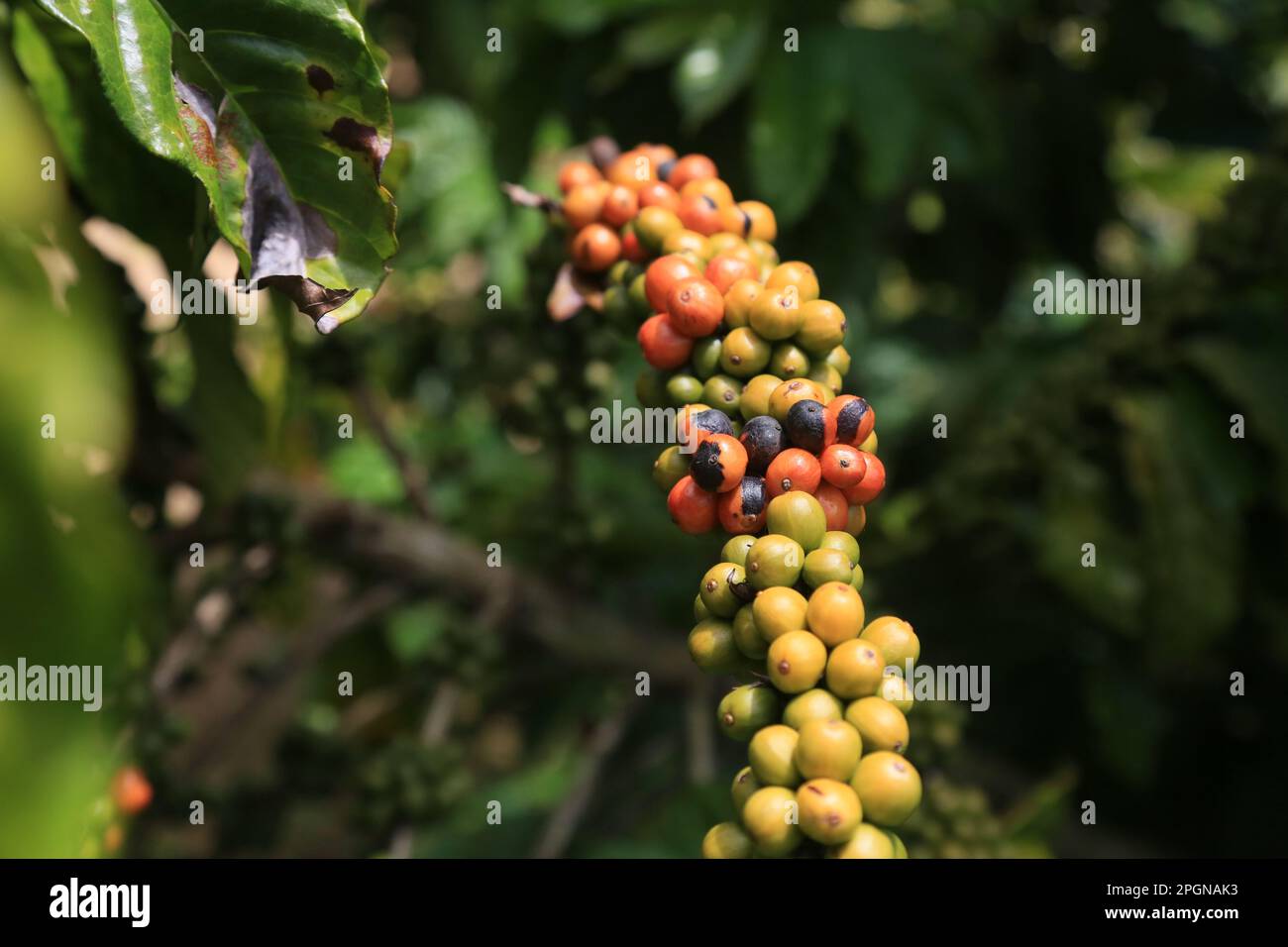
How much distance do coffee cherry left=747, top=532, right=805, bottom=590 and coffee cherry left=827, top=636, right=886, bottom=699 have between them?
2.2 inches

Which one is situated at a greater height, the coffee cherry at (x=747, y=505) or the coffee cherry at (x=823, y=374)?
the coffee cherry at (x=823, y=374)

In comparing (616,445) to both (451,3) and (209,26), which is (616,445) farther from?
(209,26)

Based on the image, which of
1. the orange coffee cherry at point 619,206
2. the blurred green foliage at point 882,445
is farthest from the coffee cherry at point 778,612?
the blurred green foliage at point 882,445

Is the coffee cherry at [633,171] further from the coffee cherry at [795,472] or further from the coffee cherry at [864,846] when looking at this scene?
the coffee cherry at [864,846]

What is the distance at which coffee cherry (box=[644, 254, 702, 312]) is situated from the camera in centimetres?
88

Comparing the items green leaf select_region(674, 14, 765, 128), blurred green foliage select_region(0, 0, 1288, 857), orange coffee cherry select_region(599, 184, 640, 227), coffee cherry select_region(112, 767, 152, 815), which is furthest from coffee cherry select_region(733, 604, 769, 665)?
green leaf select_region(674, 14, 765, 128)

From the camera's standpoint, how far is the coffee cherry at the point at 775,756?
693 millimetres

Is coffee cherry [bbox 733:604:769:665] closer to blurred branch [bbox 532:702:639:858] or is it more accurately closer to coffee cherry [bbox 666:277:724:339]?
coffee cherry [bbox 666:277:724:339]

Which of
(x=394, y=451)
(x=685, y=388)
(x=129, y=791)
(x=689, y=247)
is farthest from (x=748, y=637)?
(x=394, y=451)

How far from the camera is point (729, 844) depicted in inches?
28.4

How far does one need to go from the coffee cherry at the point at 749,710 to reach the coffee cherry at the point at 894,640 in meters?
0.08

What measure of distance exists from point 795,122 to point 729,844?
1350 mm

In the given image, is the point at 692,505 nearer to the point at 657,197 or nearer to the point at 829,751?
the point at 829,751
